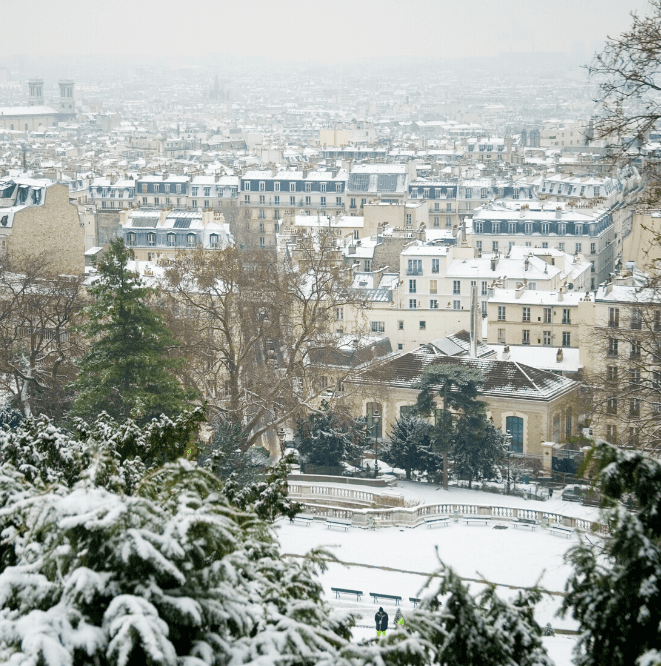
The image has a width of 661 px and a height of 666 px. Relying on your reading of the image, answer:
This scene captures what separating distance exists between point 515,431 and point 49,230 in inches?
775

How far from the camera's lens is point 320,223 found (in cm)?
6159

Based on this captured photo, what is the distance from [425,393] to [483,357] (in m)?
5.05

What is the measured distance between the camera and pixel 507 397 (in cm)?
3447

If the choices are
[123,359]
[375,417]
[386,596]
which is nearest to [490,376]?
[375,417]

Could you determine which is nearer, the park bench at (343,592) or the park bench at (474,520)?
the park bench at (343,592)

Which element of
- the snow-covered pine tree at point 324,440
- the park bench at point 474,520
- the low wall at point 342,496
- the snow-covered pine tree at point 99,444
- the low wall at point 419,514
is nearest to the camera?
the snow-covered pine tree at point 99,444

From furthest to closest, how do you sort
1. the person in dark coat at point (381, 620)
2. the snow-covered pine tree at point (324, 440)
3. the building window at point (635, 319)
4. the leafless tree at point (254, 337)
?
the building window at point (635, 319)
the snow-covered pine tree at point (324, 440)
the leafless tree at point (254, 337)
the person in dark coat at point (381, 620)

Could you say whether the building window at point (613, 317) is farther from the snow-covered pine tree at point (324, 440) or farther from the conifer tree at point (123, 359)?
the conifer tree at point (123, 359)

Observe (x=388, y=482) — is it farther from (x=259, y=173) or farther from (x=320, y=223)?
(x=259, y=173)

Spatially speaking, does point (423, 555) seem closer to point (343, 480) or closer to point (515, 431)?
point (343, 480)

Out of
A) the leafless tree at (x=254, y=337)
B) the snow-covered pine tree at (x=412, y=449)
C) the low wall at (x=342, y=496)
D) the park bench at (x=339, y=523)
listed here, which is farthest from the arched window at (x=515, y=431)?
the park bench at (x=339, y=523)

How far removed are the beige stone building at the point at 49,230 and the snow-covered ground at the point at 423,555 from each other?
2123 cm

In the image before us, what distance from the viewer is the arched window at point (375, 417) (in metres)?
36.0

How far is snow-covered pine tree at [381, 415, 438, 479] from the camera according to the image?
32.0 m
